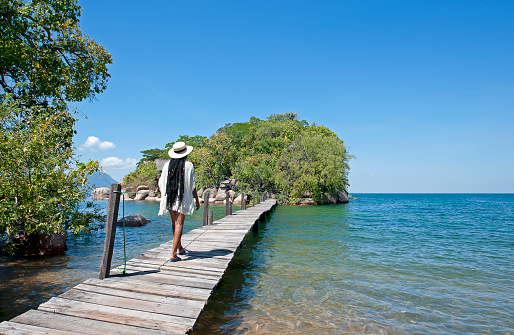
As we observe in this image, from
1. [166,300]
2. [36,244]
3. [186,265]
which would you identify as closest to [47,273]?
[36,244]

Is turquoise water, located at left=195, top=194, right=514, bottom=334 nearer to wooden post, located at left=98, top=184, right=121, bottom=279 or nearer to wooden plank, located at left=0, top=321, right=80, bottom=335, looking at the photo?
wooden post, located at left=98, top=184, right=121, bottom=279

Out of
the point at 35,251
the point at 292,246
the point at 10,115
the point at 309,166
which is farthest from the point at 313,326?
Answer: the point at 309,166

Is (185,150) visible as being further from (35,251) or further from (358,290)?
(35,251)

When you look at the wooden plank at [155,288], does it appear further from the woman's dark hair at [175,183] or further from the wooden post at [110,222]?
the woman's dark hair at [175,183]

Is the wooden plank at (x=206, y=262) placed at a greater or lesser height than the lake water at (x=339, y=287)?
greater

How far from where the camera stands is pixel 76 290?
13.7ft

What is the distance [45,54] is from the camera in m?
11.7

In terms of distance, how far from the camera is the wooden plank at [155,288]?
13.8 feet

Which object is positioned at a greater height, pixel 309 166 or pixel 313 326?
pixel 309 166

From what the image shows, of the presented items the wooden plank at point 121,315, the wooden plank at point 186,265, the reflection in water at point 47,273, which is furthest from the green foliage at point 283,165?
the wooden plank at point 121,315

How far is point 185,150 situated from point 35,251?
6.69m

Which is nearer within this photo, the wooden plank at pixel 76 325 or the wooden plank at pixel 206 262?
the wooden plank at pixel 76 325

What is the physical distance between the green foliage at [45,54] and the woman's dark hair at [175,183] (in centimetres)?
846

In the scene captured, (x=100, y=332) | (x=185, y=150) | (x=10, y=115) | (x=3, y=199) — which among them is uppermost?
(x=10, y=115)
